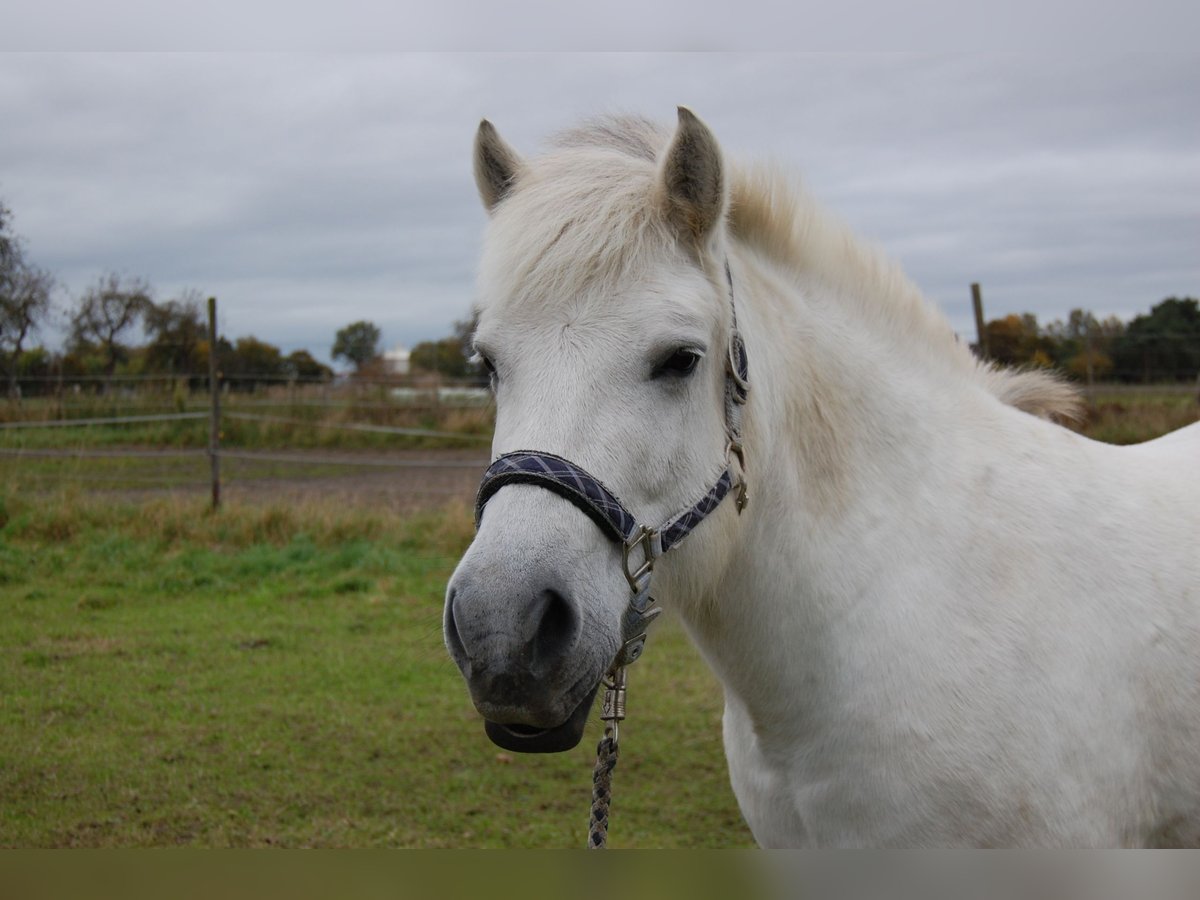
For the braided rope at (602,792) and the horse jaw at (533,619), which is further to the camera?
the braided rope at (602,792)

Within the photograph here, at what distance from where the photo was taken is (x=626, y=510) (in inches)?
65.4

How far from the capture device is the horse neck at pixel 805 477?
199 cm

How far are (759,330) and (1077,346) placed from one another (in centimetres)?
1012

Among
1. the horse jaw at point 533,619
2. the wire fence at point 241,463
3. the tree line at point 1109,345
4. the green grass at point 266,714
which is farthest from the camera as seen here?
the tree line at point 1109,345

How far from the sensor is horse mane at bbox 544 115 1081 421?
218 centimetres

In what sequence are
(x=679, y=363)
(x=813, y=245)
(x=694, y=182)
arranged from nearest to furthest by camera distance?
(x=679, y=363) → (x=694, y=182) → (x=813, y=245)

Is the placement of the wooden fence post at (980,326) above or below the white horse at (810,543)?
above

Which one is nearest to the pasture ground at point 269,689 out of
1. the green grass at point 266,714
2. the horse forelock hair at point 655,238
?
the green grass at point 266,714

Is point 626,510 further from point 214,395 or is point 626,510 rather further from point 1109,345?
point 1109,345

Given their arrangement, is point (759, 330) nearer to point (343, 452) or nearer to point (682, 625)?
point (682, 625)

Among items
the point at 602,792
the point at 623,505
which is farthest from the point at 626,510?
the point at 602,792

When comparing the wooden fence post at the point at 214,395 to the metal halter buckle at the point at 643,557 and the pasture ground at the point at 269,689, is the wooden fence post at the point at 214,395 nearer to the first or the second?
the pasture ground at the point at 269,689

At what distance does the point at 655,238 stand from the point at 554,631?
0.83 m

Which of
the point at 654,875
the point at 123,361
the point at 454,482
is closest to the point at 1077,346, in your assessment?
the point at 454,482
